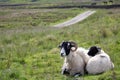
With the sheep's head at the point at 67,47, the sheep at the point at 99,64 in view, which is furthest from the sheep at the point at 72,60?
the sheep at the point at 99,64

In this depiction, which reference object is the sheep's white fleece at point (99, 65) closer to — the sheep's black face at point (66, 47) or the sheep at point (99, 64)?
the sheep at point (99, 64)

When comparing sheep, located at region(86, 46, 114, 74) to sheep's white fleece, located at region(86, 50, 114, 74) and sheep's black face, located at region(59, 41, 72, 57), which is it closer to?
sheep's white fleece, located at region(86, 50, 114, 74)

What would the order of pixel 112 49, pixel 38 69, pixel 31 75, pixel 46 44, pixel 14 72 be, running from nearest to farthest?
pixel 14 72, pixel 31 75, pixel 38 69, pixel 112 49, pixel 46 44

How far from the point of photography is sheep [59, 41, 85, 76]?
14.5 m

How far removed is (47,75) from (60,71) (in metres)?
1.16

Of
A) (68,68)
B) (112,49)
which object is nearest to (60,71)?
(68,68)

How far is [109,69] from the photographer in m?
14.4

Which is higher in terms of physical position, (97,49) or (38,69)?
(97,49)

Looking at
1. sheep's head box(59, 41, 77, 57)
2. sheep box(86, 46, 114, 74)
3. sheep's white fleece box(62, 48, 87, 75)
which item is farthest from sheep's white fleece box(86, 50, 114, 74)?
sheep's head box(59, 41, 77, 57)

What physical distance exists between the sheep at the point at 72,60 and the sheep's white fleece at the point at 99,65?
38cm

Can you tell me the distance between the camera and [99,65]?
14312 mm

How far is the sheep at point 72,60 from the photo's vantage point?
47.6 ft

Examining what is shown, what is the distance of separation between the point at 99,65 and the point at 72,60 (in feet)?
4.13

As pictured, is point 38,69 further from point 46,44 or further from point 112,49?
point 46,44
